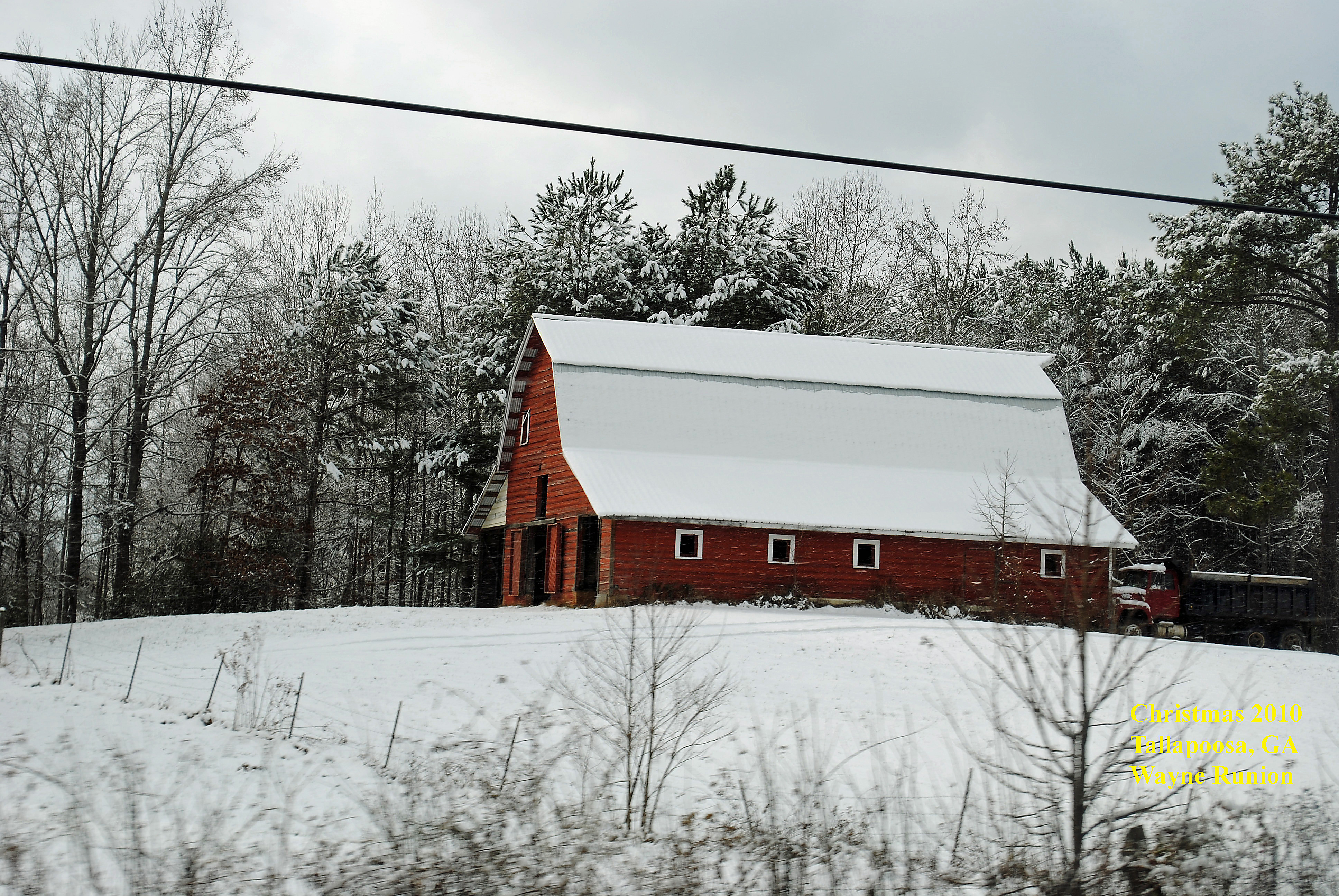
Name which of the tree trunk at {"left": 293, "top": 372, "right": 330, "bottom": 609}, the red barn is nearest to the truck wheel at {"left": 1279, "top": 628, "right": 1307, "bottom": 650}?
the red barn

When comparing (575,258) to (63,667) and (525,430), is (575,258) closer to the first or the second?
(525,430)

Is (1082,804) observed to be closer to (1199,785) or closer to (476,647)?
(1199,785)

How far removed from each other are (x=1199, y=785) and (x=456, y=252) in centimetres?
4477

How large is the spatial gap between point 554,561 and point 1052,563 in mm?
12659

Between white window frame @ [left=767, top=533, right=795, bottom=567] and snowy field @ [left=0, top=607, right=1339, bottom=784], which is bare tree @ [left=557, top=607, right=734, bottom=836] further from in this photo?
white window frame @ [left=767, top=533, right=795, bottom=567]

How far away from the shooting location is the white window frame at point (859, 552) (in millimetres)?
28188

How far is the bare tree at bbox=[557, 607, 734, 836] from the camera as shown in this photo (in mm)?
10578

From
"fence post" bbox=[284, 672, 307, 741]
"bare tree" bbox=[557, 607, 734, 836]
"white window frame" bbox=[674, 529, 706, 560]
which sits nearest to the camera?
"bare tree" bbox=[557, 607, 734, 836]

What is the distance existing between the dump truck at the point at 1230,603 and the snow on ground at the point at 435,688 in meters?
5.67

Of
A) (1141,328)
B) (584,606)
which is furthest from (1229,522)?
(584,606)

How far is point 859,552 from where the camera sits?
92.7ft

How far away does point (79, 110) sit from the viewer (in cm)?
3064

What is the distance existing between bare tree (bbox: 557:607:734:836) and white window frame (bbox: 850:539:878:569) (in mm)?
7370

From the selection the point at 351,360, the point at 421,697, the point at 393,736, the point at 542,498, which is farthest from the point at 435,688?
the point at 351,360
